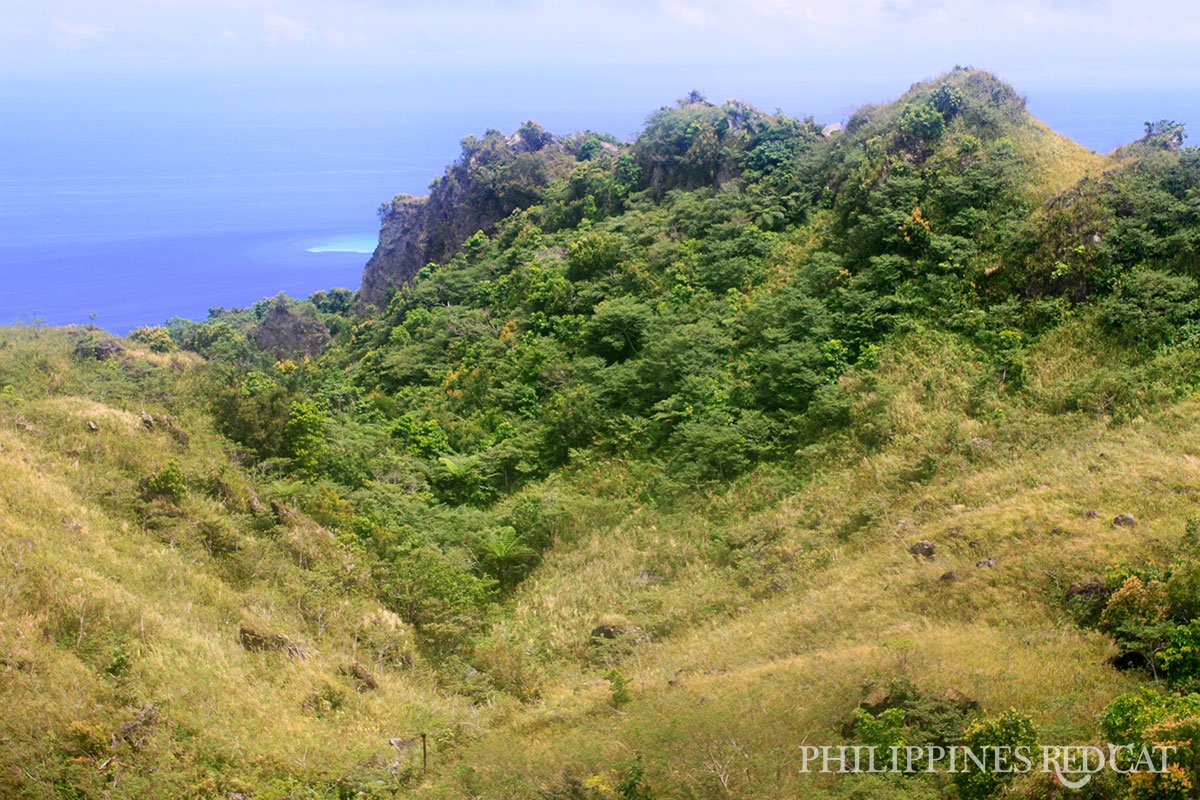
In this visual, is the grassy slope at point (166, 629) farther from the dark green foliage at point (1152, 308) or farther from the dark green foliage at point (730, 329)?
the dark green foliage at point (1152, 308)

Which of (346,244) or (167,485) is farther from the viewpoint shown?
(346,244)

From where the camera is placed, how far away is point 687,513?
15602 mm

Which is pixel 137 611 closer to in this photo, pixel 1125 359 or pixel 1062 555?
pixel 1062 555

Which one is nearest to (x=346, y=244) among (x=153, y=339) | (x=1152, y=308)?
(x=153, y=339)

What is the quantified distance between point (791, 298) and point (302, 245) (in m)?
132

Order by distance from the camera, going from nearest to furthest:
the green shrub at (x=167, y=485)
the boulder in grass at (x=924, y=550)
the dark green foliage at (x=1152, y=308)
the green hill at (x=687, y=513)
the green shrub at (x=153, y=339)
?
the green hill at (x=687, y=513) < the boulder in grass at (x=924, y=550) < the green shrub at (x=167, y=485) < the dark green foliage at (x=1152, y=308) < the green shrub at (x=153, y=339)

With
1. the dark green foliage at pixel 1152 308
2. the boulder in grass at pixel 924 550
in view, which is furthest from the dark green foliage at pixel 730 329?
the boulder in grass at pixel 924 550

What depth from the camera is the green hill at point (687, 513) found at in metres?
7.82

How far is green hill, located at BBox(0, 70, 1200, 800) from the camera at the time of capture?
7820mm

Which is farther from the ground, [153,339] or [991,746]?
[153,339]

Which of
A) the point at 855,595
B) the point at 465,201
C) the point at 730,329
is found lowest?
the point at 855,595

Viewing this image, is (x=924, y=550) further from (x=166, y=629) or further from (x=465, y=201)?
(x=465, y=201)

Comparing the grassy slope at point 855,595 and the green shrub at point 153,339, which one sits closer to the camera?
the grassy slope at point 855,595

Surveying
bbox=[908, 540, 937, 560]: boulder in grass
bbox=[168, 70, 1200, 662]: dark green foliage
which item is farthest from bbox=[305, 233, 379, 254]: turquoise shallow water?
bbox=[908, 540, 937, 560]: boulder in grass
